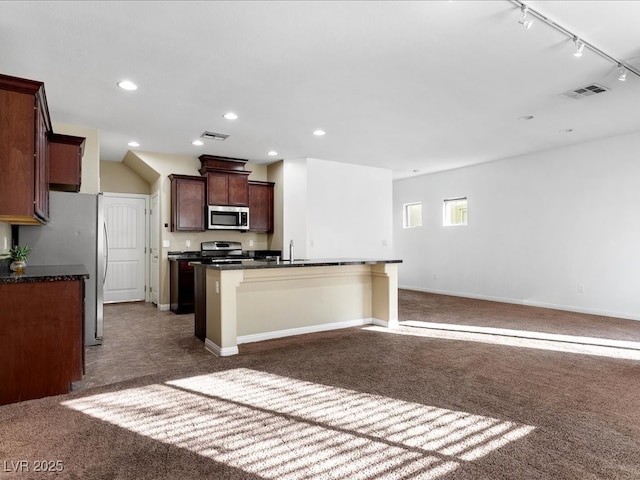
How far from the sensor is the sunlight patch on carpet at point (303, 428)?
74.9 inches

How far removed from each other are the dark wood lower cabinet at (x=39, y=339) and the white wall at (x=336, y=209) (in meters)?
4.41

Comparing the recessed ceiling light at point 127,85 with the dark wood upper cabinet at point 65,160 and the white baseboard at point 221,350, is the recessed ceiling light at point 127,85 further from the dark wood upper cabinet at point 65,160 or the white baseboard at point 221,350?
the white baseboard at point 221,350

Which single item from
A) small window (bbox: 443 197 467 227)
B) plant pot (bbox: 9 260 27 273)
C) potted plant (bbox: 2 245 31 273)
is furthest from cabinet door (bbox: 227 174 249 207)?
small window (bbox: 443 197 467 227)

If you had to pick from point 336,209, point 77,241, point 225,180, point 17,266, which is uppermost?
point 225,180

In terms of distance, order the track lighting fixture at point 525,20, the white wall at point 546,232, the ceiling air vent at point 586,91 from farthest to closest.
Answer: the white wall at point 546,232 < the ceiling air vent at point 586,91 < the track lighting fixture at point 525,20

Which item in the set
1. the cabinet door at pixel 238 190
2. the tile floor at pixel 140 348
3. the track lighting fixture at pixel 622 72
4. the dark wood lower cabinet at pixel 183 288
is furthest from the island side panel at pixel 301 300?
the track lighting fixture at pixel 622 72

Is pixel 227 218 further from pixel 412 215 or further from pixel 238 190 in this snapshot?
pixel 412 215

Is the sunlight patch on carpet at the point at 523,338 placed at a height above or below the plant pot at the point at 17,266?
below

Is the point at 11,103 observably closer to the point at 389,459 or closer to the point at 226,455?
the point at 226,455

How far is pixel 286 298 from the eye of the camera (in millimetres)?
4500

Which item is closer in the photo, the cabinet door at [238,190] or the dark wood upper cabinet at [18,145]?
the dark wood upper cabinet at [18,145]

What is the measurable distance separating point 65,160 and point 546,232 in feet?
23.7

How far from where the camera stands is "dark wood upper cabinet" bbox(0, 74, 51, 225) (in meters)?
2.69

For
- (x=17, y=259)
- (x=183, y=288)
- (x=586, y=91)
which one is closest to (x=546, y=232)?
(x=586, y=91)
